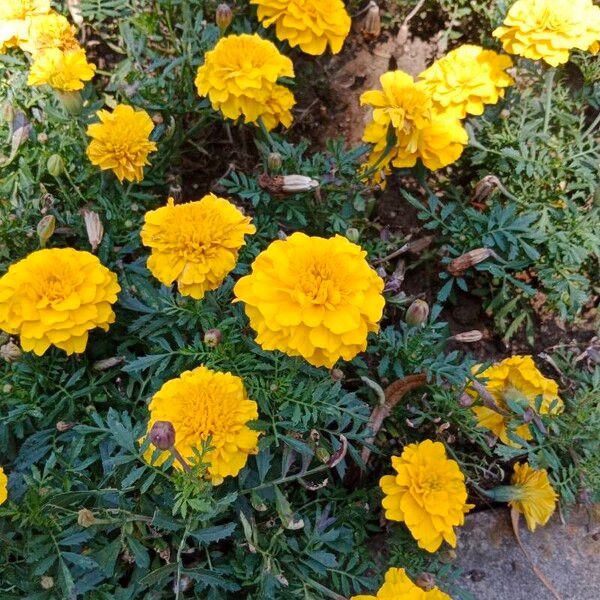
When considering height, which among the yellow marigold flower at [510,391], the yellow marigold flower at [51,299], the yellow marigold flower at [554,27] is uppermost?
the yellow marigold flower at [554,27]

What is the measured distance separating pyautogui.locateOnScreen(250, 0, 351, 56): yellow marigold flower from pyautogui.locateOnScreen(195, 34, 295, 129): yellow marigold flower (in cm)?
12

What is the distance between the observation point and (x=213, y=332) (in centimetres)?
133

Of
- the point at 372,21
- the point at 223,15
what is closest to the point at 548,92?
the point at 372,21

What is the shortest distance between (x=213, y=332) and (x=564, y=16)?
4.06 feet

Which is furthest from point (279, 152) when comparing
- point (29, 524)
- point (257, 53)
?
point (29, 524)

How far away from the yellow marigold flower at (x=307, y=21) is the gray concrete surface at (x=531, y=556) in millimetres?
1359

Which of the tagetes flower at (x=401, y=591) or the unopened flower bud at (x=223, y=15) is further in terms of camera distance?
the unopened flower bud at (x=223, y=15)

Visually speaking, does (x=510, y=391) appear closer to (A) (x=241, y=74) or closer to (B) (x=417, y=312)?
(B) (x=417, y=312)

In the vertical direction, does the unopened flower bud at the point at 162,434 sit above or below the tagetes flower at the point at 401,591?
above

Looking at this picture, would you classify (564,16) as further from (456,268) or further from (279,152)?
(279,152)

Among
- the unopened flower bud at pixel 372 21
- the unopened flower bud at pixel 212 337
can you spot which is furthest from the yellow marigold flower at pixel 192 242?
the unopened flower bud at pixel 372 21

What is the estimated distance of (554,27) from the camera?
5.54 ft

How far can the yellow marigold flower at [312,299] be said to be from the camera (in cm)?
110

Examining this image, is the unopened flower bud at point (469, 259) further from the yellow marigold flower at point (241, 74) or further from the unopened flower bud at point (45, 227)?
the unopened flower bud at point (45, 227)
